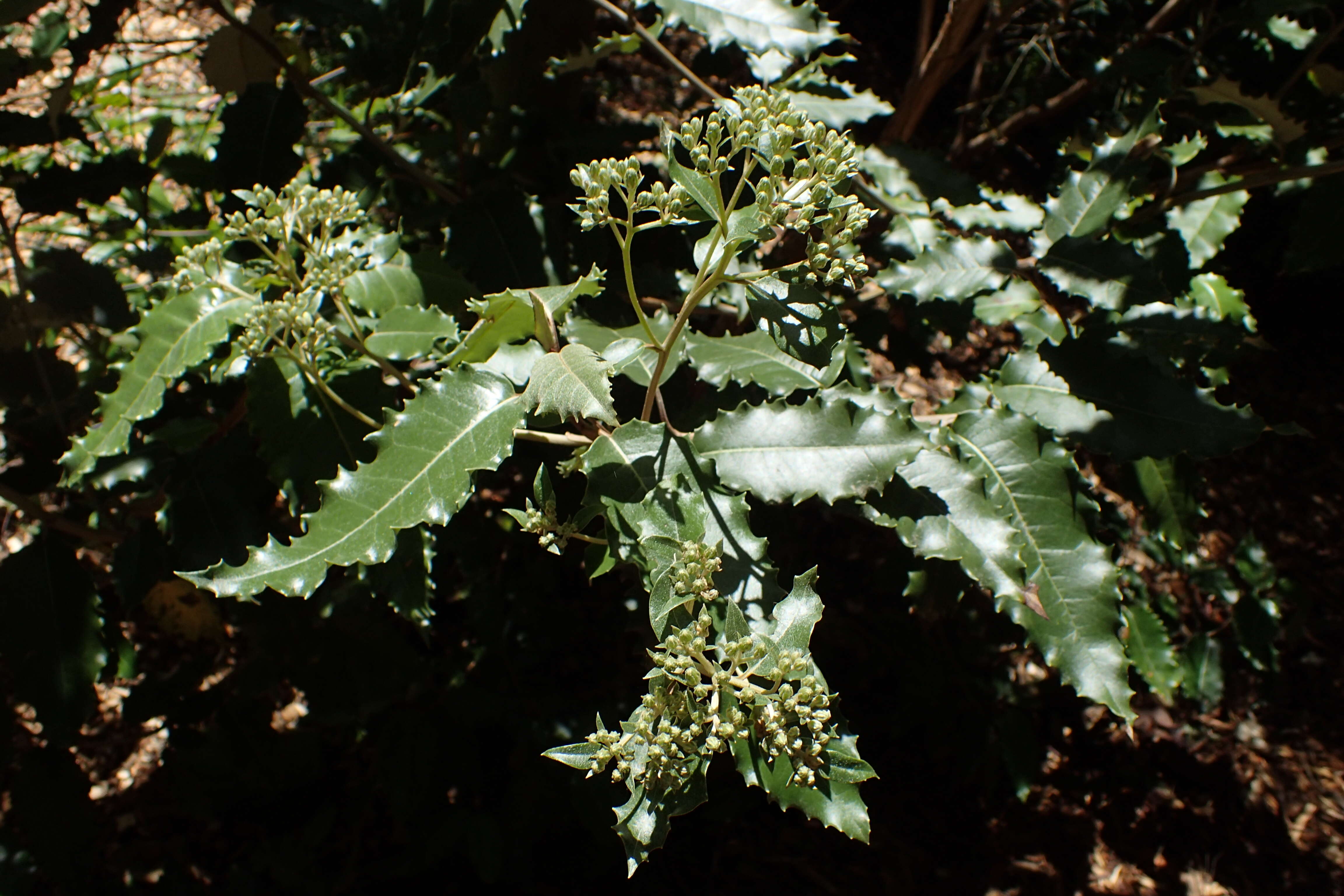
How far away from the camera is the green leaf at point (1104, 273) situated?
1.39 m

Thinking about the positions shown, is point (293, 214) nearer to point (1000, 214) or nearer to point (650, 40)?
point (650, 40)

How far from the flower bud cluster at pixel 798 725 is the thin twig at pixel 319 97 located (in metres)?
1.31

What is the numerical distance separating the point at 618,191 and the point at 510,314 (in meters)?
0.24

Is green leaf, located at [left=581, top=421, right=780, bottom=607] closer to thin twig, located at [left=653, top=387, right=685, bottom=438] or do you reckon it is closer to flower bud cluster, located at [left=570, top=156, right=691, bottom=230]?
thin twig, located at [left=653, top=387, right=685, bottom=438]

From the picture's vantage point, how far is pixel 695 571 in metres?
0.91

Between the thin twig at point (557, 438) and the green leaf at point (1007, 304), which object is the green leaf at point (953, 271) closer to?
the green leaf at point (1007, 304)

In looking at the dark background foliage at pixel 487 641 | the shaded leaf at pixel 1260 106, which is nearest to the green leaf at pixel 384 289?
the dark background foliage at pixel 487 641

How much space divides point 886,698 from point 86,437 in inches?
83.6

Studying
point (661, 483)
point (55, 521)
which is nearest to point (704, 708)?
point (661, 483)

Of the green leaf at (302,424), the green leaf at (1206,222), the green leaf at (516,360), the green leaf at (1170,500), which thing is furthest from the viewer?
the green leaf at (1206,222)

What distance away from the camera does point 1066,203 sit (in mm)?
1574

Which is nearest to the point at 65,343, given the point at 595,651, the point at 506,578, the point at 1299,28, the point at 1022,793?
the point at 506,578

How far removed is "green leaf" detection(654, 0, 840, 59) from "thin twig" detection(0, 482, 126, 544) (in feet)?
4.65

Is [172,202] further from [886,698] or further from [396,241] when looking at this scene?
[886,698]
